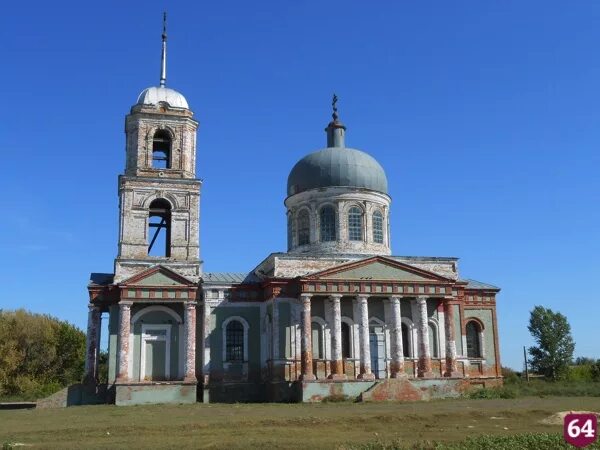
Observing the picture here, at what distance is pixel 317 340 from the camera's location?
32.9m

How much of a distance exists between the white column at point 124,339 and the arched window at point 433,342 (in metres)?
14.8

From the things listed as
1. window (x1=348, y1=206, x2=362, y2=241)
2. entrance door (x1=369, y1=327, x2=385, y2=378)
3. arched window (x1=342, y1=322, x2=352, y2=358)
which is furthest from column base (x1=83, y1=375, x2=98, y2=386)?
window (x1=348, y1=206, x2=362, y2=241)

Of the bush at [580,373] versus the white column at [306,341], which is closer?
the white column at [306,341]

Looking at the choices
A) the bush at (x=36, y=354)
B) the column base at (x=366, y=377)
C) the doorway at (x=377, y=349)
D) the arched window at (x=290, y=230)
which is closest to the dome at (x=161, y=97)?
the arched window at (x=290, y=230)

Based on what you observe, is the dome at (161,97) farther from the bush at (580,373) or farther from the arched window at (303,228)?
the bush at (580,373)

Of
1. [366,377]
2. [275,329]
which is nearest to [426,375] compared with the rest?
[366,377]

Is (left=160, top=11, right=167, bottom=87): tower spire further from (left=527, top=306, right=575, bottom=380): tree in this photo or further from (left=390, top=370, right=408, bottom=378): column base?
(left=527, top=306, right=575, bottom=380): tree

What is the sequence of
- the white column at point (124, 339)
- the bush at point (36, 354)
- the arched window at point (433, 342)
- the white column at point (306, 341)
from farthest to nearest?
the bush at point (36, 354) < the arched window at point (433, 342) < the white column at point (124, 339) < the white column at point (306, 341)

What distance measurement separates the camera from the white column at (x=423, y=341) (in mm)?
32531

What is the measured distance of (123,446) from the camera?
14.4 m

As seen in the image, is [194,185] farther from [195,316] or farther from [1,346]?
[1,346]

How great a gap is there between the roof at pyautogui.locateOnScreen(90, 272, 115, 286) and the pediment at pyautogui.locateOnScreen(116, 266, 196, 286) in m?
2.01

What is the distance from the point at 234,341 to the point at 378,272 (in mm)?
7799

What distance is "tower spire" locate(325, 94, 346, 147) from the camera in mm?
40312
